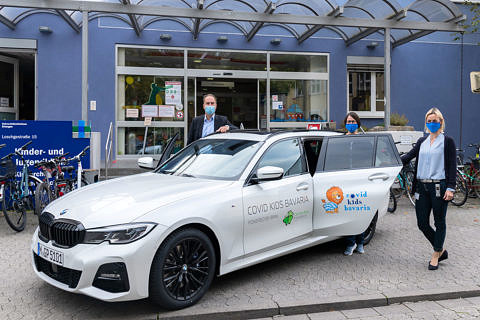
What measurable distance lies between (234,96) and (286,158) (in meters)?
9.39

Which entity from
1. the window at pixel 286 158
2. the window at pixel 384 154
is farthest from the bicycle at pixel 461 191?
the window at pixel 286 158

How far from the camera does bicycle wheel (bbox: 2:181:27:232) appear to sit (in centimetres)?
691

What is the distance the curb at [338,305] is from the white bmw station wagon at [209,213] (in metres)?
0.23

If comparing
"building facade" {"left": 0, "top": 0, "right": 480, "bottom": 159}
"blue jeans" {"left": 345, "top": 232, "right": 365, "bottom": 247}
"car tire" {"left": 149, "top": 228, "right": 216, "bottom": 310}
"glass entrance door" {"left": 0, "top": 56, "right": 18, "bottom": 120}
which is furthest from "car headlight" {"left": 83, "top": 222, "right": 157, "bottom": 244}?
"glass entrance door" {"left": 0, "top": 56, "right": 18, "bottom": 120}

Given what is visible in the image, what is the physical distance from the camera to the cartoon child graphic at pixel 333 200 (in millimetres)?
5191

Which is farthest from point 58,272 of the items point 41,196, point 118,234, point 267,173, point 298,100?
point 298,100

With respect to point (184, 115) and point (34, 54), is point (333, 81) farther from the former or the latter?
point (34, 54)

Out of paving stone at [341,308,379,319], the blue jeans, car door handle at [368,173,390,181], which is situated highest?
car door handle at [368,173,390,181]

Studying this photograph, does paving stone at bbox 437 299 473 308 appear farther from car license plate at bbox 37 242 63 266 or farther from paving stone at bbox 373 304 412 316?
car license plate at bbox 37 242 63 266

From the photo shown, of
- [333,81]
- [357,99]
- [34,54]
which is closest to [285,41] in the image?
[333,81]

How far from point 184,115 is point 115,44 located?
288cm

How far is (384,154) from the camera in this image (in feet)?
19.3

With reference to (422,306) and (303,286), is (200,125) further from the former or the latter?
(422,306)

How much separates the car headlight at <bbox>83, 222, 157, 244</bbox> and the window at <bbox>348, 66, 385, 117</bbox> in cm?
1201
